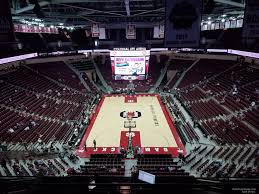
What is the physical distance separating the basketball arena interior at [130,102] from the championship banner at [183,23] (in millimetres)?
38

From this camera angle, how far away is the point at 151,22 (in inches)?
1548

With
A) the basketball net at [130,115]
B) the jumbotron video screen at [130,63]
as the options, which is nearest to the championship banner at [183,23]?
the basketball net at [130,115]

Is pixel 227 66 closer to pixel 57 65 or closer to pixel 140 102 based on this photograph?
pixel 140 102

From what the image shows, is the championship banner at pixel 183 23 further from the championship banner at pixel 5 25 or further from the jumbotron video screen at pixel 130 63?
the jumbotron video screen at pixel 130 63

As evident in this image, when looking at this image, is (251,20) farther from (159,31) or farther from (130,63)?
(159,31)

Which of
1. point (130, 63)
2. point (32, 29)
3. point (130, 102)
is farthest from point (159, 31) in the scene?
point (32, 29)

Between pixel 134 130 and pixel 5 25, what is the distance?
1502 centimetres

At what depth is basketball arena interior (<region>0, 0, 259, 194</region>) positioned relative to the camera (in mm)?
8944

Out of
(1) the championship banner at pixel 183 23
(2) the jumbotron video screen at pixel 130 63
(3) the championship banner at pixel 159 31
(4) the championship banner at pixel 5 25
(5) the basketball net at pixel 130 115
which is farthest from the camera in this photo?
(3) the championship banner at pixel 159 31

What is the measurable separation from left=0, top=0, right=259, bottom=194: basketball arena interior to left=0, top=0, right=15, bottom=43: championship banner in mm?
41

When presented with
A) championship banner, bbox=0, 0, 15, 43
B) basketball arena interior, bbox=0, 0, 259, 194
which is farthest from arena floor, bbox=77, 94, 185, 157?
championship banner, bbox=0, 0, 15, 43

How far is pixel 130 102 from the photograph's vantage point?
3194 cm

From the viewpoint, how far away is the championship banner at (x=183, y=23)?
8.91 metres

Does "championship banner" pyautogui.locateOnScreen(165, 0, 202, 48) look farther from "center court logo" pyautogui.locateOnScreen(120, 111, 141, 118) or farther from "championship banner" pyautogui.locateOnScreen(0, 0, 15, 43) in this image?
"center court logo" pyautogui.locateOnScreen(120, 111, 141, 118)
